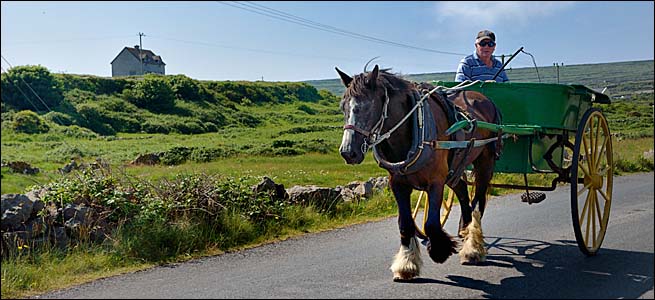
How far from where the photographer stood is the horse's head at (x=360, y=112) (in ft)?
15.7

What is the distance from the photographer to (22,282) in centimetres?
519

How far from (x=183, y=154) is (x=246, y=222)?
37.2 feet

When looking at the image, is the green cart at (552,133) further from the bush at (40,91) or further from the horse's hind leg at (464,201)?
the bush at (40,91)

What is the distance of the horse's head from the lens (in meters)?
4.79

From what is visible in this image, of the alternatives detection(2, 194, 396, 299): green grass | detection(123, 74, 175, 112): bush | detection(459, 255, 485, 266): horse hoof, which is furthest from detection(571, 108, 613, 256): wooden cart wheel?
detection(123, 74, 175, 112): bush

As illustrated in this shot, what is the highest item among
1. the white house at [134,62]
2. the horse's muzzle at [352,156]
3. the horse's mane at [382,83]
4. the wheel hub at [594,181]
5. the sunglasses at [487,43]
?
the white house at [134,62]

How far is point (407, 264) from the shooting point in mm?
5336

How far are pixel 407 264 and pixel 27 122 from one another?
1305cm

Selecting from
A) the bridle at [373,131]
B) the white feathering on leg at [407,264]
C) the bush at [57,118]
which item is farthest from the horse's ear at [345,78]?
the bush at [57,118]

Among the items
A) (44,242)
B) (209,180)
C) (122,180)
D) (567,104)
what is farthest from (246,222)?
(567,104)

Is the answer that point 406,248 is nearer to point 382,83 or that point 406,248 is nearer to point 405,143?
point 405,143

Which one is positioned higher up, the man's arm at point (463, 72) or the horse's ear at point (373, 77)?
the man's arm at point (463, 72)

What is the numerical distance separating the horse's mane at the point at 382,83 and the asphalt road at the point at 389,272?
167cm

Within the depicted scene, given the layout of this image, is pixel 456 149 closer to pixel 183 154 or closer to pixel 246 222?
pixel 246 222
